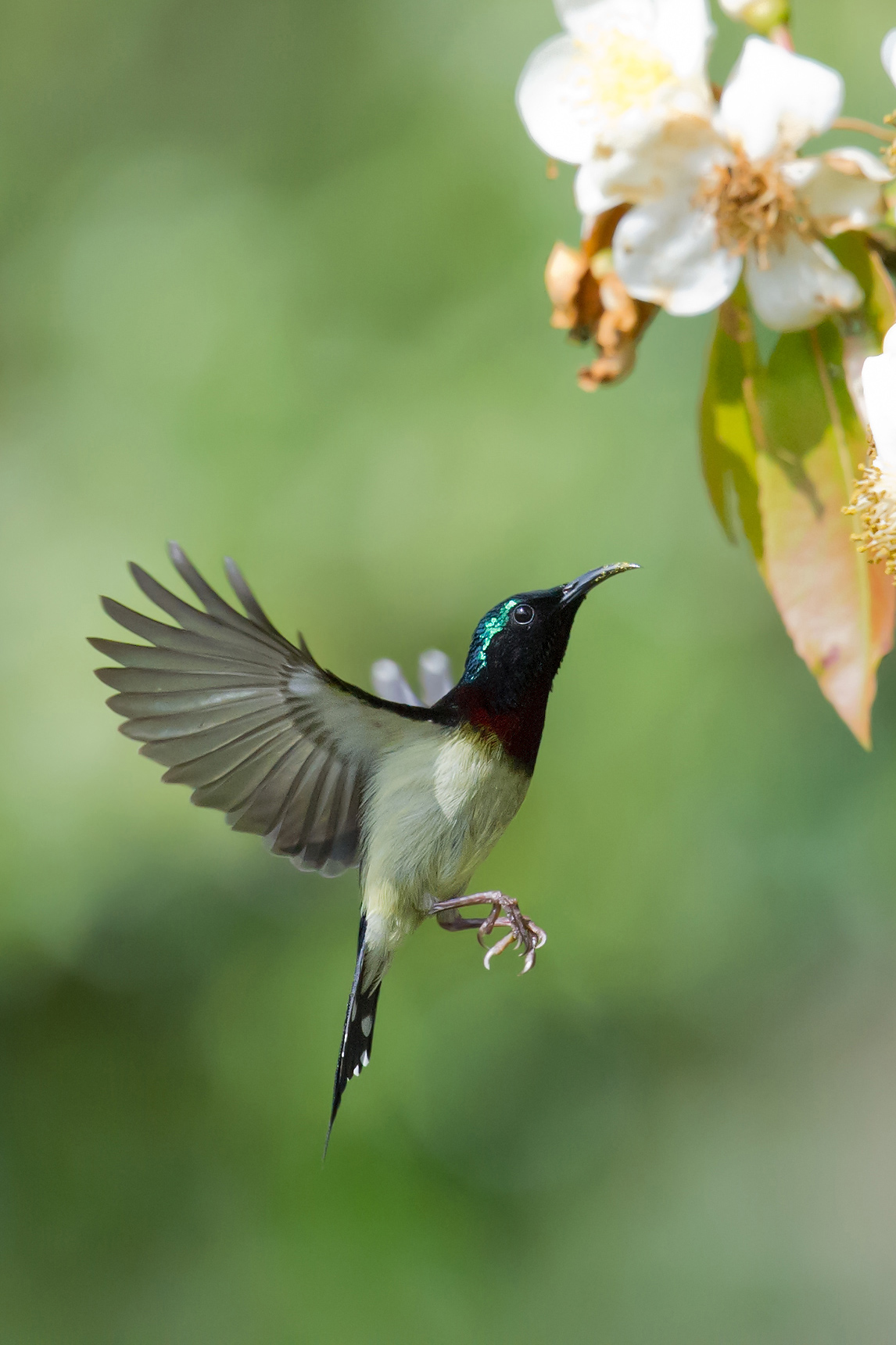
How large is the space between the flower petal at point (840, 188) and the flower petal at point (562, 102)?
0.11 m

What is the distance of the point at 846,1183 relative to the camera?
8.81 ft

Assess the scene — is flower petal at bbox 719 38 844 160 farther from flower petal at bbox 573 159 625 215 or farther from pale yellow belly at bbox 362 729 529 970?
pale yellow belly at bbox 362 729 529 970

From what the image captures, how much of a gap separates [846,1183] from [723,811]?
3.04 ft

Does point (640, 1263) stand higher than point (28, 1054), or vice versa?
point (28, 1054)

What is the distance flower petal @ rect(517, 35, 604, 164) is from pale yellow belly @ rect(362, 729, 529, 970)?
15.2 inches

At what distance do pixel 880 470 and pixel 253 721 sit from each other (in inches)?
18.0

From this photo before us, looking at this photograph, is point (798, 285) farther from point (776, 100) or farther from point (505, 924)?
point (505, 924)

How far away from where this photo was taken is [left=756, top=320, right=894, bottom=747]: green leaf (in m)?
0.73

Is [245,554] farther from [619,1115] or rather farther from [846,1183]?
[846,1183]

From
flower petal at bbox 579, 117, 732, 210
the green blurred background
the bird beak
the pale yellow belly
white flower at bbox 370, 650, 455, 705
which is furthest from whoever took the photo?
the green blurred background

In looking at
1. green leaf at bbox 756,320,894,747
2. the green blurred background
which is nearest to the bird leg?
green leaf at bbox 756,320,894,747

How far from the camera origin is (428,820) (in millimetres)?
933

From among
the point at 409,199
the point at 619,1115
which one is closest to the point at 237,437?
the point at 409,199

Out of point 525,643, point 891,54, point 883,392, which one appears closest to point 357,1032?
point 525,643
